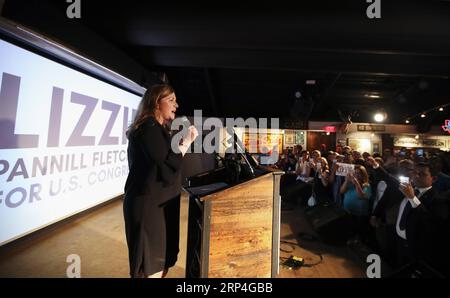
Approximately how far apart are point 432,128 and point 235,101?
8.04 m

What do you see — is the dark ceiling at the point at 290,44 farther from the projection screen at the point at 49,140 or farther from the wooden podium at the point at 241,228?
the wooden podium at the point at 241,228

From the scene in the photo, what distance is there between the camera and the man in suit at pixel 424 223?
5.76 feet

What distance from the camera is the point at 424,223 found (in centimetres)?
179

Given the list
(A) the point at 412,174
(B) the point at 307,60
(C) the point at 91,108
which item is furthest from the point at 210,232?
(B) the point at 307,60

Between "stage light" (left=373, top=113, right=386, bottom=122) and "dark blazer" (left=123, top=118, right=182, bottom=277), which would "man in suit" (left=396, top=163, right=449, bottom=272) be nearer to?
"dark blazer" (left=123, top=118, right=182, bottom=277)

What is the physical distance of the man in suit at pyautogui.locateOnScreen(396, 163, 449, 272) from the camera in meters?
1.76

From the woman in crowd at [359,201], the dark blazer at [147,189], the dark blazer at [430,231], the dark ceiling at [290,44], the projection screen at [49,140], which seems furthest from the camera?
the woman in crowd at [359,201]

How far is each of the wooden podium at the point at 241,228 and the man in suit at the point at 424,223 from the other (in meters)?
1.44

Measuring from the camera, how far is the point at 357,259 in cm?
250

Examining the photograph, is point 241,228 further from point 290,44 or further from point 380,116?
point 380,116

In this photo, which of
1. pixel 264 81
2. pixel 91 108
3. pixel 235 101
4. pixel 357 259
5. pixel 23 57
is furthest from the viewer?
pixel 235 101

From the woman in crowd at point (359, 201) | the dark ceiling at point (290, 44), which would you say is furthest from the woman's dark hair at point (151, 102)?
the woman in crowd at point (359, 201)

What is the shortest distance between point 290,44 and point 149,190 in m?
2.69

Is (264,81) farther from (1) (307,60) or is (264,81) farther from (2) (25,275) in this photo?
(2) (25,275)
